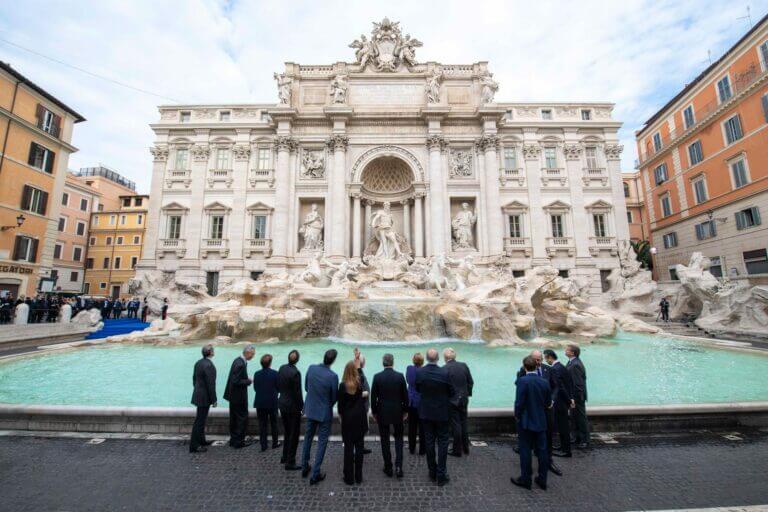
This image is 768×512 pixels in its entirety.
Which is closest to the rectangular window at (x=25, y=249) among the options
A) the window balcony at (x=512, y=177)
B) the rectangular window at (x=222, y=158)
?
the rectangular window at (x=222, y=158)

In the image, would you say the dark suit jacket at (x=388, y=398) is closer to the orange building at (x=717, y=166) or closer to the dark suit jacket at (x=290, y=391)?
the dark suit jacket at (x=290, y=391)

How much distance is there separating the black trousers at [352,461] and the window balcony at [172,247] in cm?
2309

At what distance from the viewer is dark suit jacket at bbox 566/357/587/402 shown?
4.08 meters

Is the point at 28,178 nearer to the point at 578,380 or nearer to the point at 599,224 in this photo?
the point at 578,380

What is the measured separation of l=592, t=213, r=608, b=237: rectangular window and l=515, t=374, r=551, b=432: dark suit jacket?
77.9 ft

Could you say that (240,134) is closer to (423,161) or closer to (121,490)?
(423,161)

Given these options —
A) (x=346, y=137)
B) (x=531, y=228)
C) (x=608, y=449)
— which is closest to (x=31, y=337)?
(x=608, y=449)

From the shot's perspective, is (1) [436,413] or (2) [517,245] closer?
(1) [436,413]

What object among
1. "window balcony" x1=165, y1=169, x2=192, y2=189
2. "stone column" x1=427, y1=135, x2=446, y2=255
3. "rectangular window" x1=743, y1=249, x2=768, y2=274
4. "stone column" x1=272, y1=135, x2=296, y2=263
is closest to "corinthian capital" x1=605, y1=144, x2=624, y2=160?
"rectangular window" x1=743, y1=249, x2=768, y2=274

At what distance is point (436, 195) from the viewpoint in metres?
21.6

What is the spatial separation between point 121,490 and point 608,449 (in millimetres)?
5413

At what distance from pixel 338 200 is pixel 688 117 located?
24895 millimetres

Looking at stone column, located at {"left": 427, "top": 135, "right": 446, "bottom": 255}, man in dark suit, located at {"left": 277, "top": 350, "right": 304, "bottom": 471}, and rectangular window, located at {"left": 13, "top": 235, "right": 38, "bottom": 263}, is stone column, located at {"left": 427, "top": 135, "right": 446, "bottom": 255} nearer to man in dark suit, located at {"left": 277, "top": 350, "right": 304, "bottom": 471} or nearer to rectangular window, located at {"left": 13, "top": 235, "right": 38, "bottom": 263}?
man in dark suit, located at {"left": 277, "top": 350, "right": 304, "bottom": 471}

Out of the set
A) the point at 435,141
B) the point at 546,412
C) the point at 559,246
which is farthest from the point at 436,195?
the point at 546,412
